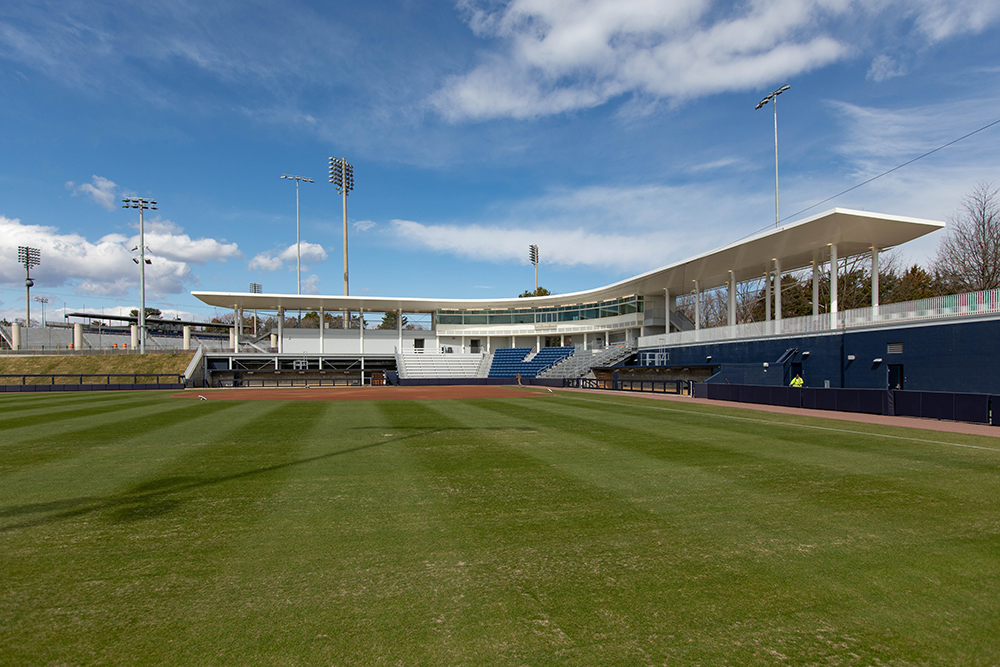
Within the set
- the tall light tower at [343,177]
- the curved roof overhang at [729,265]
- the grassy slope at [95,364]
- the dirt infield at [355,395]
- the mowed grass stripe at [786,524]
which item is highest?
the tall light tower at [343,177]

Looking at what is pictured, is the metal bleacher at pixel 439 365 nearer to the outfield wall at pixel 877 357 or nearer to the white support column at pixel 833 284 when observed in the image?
the outfield wall at pixel 877 357

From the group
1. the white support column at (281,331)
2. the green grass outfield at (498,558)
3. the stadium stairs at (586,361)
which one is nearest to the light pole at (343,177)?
the white support column at (281,331)

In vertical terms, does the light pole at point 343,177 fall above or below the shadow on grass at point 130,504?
above

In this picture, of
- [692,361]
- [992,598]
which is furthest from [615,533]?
[692,361]

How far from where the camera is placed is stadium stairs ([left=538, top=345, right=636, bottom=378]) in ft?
149

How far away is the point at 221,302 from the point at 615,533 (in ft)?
197

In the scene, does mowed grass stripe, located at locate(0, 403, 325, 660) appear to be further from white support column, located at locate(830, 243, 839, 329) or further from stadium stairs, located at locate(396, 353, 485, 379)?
stadium stairs, located at locate(396, 353, 485, 379)

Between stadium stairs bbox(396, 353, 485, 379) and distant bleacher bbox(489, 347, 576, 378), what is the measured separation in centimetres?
239

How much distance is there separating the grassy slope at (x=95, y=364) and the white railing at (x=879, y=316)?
5121cm

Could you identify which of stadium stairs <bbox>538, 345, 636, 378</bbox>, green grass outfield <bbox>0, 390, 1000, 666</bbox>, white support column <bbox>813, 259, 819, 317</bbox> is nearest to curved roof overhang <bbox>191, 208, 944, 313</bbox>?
white support column <bbox>813, 259, 819, 317</bbox>

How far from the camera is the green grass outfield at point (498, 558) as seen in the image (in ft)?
10.3

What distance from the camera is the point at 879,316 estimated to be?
23.8 m

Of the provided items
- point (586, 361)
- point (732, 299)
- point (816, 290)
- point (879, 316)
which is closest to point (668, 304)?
point (732, 299)

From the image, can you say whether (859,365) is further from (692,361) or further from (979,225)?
(979,225)
